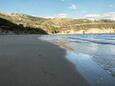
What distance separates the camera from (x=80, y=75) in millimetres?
12133

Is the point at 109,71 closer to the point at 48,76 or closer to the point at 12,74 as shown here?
the point at 48,76

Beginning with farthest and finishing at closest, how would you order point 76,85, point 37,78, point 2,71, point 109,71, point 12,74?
1. point 109,71
2. point 2,71
3. point 12,74
4. point 37,78
5. point 76,85

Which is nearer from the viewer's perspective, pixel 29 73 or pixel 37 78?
pixel 37 78

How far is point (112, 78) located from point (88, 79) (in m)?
1.25

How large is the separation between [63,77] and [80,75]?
1099 mm

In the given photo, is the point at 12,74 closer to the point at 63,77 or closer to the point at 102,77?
the point at 63,77

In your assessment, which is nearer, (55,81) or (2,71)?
(55,81)

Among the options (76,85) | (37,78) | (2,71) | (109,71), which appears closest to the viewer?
(76,85)

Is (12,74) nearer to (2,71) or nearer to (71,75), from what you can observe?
(2,71)

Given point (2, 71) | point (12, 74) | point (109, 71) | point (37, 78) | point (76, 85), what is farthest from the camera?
point (109, 71)

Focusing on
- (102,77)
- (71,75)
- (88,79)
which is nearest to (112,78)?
(102,77)

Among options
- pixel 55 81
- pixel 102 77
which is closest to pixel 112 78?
pixel 102 77

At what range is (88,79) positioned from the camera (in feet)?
36.6

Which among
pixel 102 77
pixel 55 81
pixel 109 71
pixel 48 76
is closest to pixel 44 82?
pixel 55 81
